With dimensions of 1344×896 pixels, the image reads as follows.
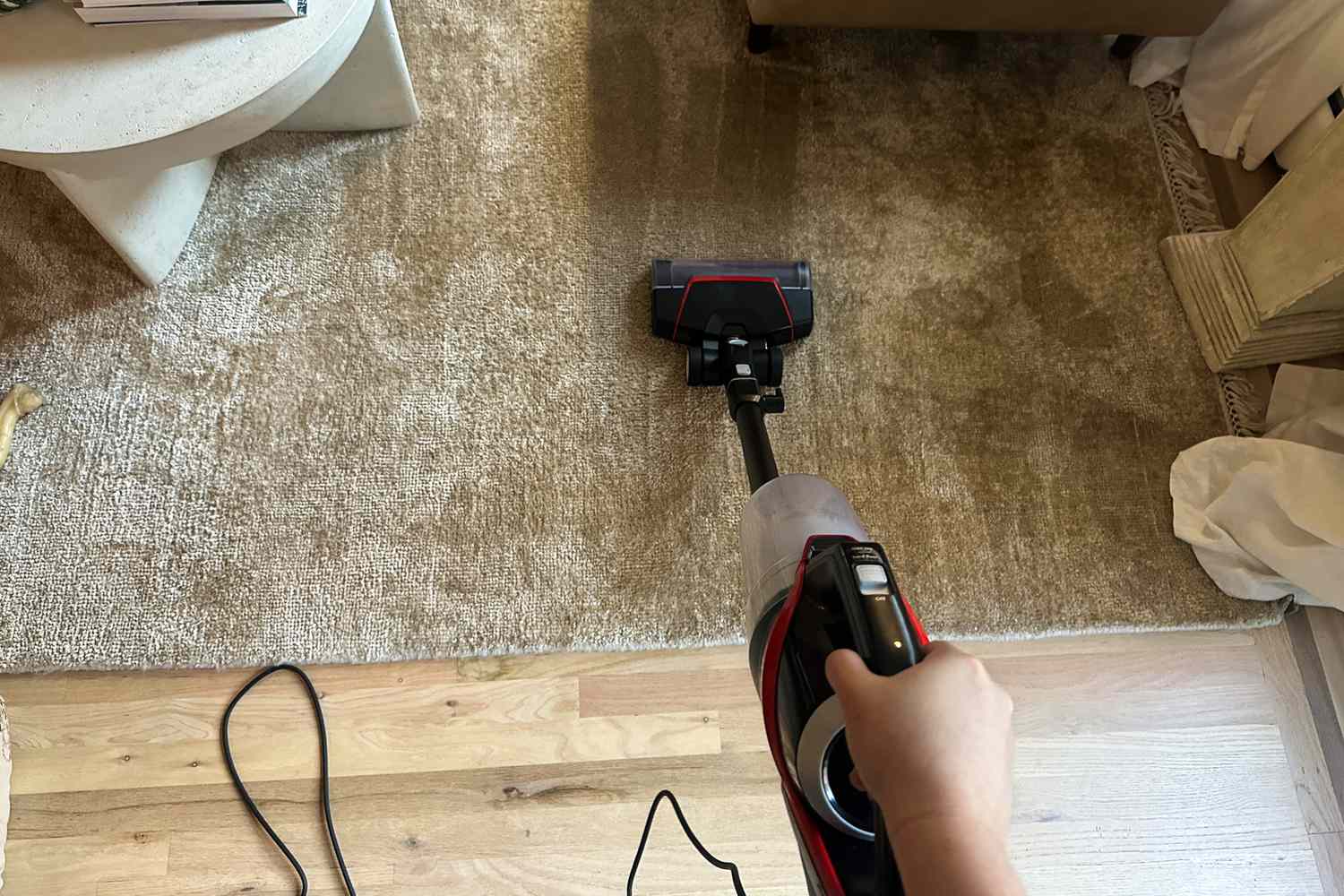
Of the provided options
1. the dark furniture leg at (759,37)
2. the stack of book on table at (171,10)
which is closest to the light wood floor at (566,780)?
the stack of book on table at (171,10)

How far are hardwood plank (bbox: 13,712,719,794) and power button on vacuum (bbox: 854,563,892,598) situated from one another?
47cm

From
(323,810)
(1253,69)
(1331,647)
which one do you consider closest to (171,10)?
(323,810)

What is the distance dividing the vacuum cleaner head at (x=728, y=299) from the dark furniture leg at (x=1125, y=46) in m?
0.72

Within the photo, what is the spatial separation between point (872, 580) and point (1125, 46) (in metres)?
1.22

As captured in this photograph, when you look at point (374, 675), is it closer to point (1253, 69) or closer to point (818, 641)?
point (818, 641)

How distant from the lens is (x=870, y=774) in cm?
53

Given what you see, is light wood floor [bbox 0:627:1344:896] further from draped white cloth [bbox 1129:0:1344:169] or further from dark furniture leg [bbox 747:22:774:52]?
dark furniture leg [bbox 747:22:774:52]

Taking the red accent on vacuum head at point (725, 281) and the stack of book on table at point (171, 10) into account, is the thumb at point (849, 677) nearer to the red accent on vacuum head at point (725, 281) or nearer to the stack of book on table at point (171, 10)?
the red accent on vacuum head at point (725, 281)

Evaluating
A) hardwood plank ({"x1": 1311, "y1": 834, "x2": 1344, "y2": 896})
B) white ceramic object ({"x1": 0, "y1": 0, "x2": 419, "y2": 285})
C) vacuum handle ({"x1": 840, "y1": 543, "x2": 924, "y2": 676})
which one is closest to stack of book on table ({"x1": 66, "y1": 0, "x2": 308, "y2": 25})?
white ceramic object ({"x1": 0, "y1": 0, "x2": 419, "y2": 285})

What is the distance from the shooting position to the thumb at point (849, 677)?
58cm

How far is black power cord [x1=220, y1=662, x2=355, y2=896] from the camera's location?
1008mm

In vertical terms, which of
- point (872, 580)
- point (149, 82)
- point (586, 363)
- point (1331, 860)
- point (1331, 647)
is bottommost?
point (1331, 860)

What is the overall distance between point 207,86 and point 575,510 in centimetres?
62

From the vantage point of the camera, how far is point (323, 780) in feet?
3.42
